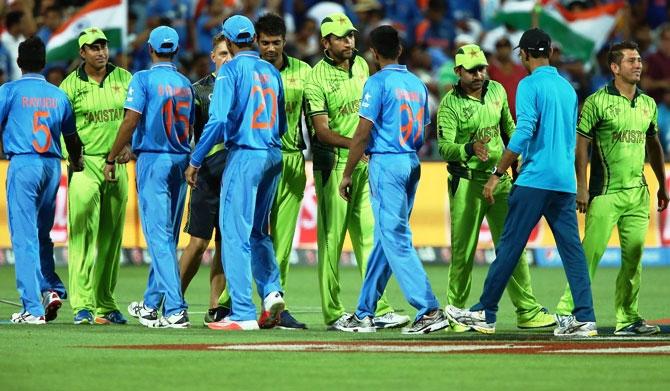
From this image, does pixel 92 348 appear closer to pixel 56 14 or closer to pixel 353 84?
pixel 353 84

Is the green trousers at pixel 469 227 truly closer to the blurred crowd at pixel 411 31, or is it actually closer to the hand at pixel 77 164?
the hand at pixel 77 164

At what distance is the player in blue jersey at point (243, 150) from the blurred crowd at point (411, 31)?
10.5 metres

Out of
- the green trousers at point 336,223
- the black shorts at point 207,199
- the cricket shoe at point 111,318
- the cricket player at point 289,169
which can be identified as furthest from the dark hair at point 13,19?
the green trousers at point 336,223

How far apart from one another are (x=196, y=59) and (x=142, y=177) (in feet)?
34.0

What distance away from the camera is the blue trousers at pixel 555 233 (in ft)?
44.3

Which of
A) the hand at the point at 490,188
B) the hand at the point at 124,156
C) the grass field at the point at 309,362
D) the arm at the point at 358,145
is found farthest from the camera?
the hand at the point at 124,156

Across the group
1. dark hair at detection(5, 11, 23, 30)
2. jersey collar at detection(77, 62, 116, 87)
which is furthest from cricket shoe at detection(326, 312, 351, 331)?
dark hair at detection(5, 11, 23, 30)

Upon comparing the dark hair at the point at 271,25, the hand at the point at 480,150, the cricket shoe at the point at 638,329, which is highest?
the dark hair at the point at 271,25

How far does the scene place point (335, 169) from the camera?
49.4 ft

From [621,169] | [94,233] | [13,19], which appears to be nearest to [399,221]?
[621,169]

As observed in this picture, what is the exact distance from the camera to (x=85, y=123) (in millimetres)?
15633

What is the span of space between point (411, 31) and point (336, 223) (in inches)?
554

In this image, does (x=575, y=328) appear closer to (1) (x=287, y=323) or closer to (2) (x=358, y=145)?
(2) (x=358, y=145)

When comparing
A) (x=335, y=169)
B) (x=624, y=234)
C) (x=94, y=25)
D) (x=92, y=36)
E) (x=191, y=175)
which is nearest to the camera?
(x=191, y=175)
